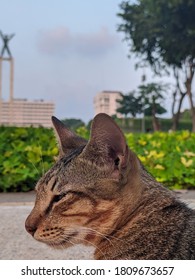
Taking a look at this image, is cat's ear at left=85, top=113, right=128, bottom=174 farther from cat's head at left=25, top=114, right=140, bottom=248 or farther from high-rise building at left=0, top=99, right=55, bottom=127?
high-rise building at left=0, top=99, right=55, bottom=127

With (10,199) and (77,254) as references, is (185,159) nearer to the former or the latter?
(10,199)

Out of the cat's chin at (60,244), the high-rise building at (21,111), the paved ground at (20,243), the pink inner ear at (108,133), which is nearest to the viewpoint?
the pink inner ear at (108,133)

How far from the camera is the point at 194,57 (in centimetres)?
3206

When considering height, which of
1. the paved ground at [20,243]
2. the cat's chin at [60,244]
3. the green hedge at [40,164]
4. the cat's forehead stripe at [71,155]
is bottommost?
the paved ground at [20,243]

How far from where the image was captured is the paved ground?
14.8 feet

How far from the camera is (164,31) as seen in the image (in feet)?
98.6

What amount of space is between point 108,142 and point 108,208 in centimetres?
28

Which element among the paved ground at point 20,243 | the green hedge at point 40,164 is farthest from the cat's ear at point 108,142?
the green hedge at point 40,164

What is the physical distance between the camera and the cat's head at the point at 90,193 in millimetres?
2152

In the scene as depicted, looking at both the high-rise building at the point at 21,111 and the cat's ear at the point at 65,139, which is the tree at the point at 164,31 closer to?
the high-rise building at the point at 21,111

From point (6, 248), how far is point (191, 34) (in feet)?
82.2

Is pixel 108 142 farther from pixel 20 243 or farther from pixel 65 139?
pixel 20 243

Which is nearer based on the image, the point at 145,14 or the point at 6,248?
the point at 6,248
